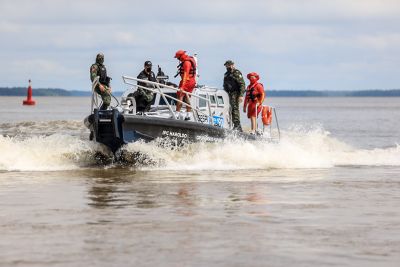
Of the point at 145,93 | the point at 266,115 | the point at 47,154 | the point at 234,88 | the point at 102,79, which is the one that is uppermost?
the point at 102,79

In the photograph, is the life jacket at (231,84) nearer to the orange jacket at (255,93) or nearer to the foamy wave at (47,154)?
the orange jacket at (255,93)

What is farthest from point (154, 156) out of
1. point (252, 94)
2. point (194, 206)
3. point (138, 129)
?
point (194, 206)

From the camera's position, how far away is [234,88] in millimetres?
19250

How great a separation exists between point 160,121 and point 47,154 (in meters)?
2.83

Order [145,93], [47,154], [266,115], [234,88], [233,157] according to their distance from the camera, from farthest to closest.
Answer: [266,115] < [234,88] < [47,154] < [233,157] < [145,93]

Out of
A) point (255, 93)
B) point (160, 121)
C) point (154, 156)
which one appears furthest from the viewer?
point (255, 93)

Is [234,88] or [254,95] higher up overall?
[234,88]

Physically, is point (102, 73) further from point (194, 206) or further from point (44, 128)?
point (44, 128)

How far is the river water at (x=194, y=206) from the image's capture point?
8719mm

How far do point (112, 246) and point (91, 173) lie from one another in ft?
26.7

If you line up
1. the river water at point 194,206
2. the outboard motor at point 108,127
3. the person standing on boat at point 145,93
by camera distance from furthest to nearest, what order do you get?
the person standing on boat at point 145,93
the outboard motor at point 108,127
the river water at point 194,206

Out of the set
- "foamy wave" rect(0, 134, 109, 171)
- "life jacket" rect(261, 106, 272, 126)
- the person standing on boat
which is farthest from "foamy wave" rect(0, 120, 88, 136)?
the person standing on boat

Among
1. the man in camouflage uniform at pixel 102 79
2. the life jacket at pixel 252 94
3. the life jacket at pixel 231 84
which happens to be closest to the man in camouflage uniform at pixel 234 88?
the life jacket at pixel 231 84

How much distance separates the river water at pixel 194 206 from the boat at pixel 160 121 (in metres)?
0.27
